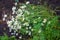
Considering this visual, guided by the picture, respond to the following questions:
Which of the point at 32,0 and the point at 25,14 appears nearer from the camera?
the point at 25,14

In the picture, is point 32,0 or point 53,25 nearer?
point 53,25

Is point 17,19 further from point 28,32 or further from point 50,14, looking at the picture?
point 50,14

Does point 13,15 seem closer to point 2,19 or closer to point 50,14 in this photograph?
point 2,19

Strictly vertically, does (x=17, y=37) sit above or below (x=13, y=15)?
below

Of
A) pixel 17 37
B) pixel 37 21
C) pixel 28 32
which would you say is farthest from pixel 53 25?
pixel 17 37

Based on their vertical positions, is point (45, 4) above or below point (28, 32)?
above

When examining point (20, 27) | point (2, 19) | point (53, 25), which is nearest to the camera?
point (53, 25)

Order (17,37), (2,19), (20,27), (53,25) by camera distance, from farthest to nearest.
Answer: (2,19), (17,37), (20,27), (53,25)

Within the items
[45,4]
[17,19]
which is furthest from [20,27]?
[45,4]

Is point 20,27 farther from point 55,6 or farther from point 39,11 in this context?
Result: point 55,6
